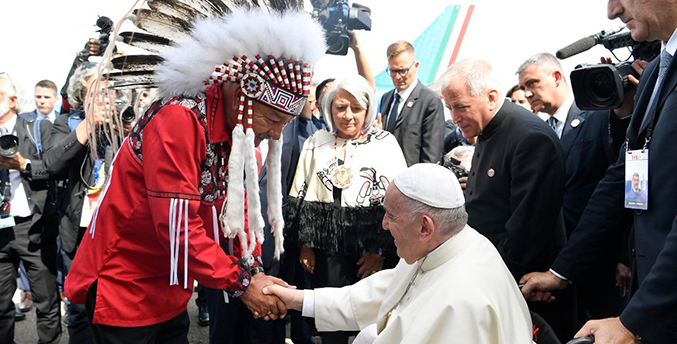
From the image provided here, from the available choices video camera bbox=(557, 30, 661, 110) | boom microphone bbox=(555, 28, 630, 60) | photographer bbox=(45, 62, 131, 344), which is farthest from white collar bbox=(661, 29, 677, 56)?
photographer bbox=(45, 62, 131, 344)

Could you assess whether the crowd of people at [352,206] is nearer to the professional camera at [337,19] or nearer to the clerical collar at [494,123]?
the clerical collar at [494,123]

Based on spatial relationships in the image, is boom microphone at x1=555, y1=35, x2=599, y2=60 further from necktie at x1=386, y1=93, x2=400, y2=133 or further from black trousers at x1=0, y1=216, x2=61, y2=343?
black trousers at x1=0, y1=216, x2=61, y2=343

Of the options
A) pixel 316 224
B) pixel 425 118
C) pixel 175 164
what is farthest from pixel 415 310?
pixel 425 118

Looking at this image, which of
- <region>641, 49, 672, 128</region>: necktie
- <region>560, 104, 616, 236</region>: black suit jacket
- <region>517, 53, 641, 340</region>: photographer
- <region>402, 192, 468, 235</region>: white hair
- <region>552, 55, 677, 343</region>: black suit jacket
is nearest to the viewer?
<region>552, 55, 677, 343</region>: black suit jacket

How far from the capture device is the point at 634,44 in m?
2.85

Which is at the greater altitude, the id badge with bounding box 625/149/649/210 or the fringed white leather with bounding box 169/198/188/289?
the id badge with bounding box 625/149/649/210

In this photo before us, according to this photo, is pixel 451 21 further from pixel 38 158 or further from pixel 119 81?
pixel 119 81

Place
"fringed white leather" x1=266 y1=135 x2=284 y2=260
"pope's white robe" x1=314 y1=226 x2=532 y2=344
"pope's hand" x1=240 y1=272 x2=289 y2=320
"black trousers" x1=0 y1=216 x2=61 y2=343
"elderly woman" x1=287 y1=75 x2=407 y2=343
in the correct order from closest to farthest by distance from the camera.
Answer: "pope's white robe" x1=314 y1=226 x2=532 y2=344, "pope's hand" x1=240 y1=272 x2=289 y2=320, "fringed white leather" x1=266 y1=135 x2=284 y2=260, "elderly woman" x1=287 y1=75 x2=407 y2=343, "black trousers" x1=0 y1=216 x2=61 y2=343

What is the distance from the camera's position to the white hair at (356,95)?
3.90m

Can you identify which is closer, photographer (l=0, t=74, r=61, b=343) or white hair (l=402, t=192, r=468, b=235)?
white hair (l=402, t=192, r=468, b=235)

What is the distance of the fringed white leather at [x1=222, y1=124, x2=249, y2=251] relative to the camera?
2.31 m

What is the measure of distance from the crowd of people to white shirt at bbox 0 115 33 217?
0.40ft

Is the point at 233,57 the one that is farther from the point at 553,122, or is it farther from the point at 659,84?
the point at 553,122

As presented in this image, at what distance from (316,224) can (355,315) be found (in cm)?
129
